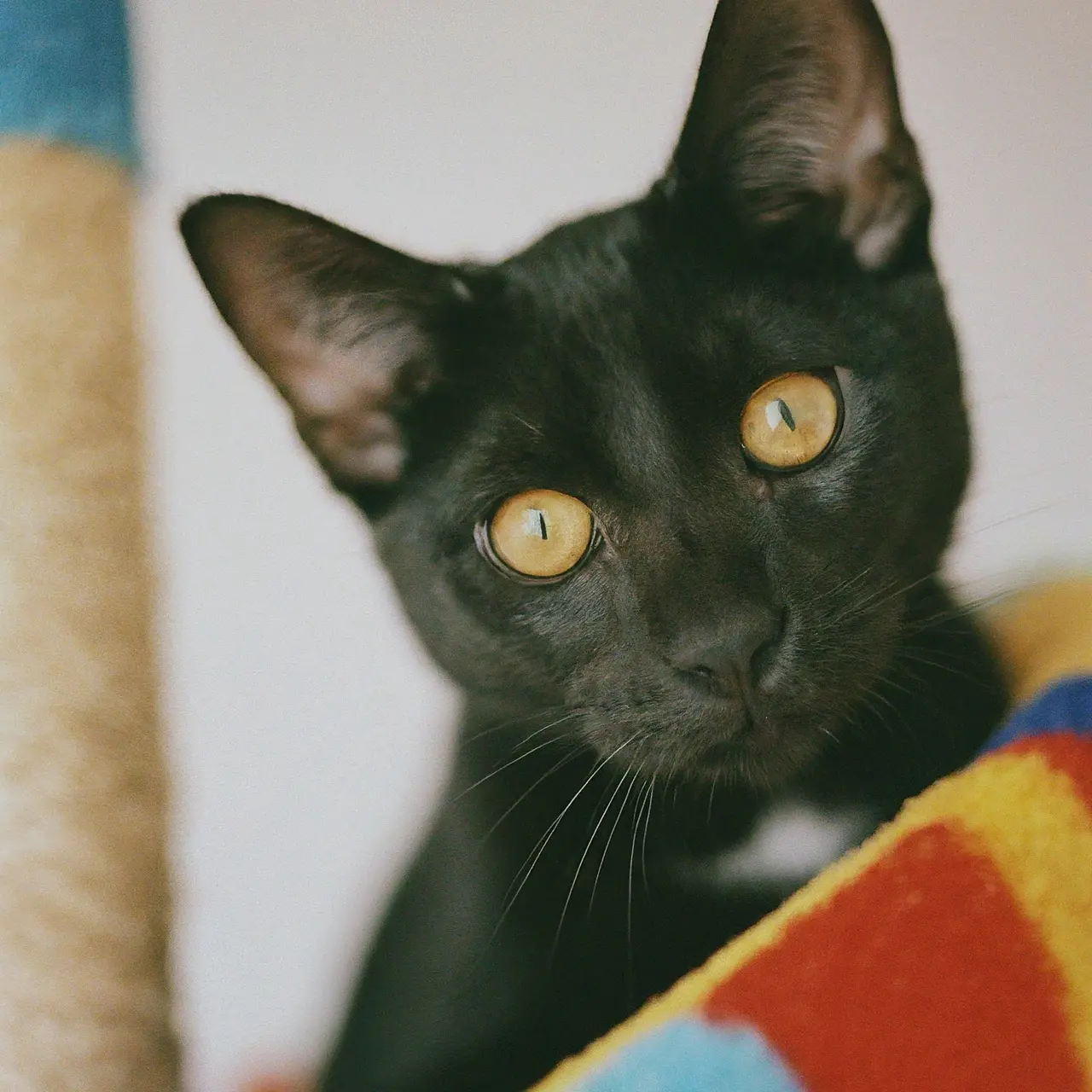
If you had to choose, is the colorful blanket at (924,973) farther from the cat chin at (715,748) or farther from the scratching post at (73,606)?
the scratching post at (73,606)

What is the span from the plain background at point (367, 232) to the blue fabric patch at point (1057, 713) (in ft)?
0.90

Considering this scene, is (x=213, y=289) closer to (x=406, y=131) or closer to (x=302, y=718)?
(x=406, y=131)

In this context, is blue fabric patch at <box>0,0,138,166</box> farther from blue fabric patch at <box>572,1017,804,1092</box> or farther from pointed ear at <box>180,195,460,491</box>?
blue fabric patch at <box>572,1017,804,1092</box>

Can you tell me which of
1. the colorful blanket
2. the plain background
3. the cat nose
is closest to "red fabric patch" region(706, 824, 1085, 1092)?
the colorful blanket

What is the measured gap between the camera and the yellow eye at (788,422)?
605mm

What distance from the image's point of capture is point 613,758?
24.3 inches

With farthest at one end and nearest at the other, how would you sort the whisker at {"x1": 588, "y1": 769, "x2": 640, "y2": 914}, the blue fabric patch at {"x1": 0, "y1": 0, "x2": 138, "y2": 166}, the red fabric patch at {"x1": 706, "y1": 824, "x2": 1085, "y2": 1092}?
the whisker at {"x1": 588, "y1": 769, "x2": 640, "y2": 914}
the blue fabric patch at {"x1": 0, "y1": 0, "x2": 138, "y2": 166}
the red fabric patch at {"x1": 706, "y1": 824, "x2": 1085, "y2": 1092}

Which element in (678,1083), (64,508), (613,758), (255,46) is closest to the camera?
(678,1083)

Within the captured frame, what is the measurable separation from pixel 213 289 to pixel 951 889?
55 cm

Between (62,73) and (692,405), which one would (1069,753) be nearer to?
(692,405)

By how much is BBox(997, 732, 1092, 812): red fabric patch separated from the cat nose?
0.13 metres

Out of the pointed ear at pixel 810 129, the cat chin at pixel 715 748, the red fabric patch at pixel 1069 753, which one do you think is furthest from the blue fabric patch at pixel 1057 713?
the pointed ear at pixel 810 129

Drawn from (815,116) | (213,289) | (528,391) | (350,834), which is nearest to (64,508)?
(213,289)

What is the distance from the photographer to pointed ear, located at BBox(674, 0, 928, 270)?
595mm
